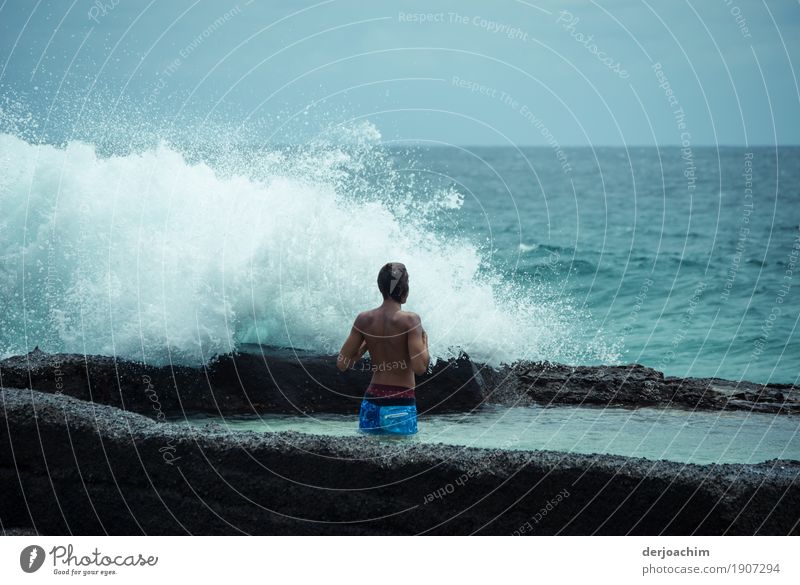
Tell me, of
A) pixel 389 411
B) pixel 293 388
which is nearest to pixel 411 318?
pixel 389 411

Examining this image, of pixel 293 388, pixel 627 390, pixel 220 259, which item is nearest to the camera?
pixel 293 388

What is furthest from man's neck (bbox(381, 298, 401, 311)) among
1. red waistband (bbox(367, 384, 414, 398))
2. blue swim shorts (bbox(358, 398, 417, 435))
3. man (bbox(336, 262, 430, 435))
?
A: blue swim shorts (bbox(358, 398, 417, 435))

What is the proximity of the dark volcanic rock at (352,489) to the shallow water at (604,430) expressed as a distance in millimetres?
1343

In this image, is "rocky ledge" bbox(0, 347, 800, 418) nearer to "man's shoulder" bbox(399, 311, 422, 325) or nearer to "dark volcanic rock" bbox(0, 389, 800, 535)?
"man's shoulder" bbox(399, 311, 422, 325)

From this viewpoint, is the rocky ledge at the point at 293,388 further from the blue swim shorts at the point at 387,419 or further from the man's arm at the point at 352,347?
the man's arm at the point at 352,347

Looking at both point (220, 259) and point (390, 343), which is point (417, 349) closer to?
point (390, 343)

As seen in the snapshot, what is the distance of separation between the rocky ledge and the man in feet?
6.63

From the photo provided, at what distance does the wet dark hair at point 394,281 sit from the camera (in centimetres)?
797

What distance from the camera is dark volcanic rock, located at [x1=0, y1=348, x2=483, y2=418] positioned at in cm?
1012

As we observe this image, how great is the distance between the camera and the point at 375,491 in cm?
662

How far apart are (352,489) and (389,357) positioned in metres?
1.56

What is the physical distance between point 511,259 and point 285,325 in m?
17.8

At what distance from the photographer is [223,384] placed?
34.2 feet
